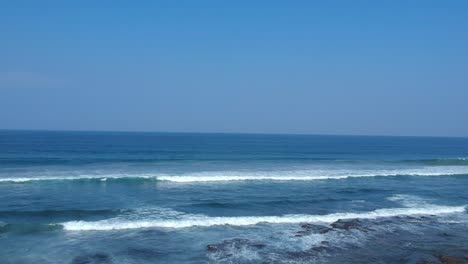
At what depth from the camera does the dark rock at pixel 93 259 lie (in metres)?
13.0

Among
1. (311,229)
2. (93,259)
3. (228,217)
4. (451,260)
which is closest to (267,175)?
(228,217)

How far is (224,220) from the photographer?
18.7 metres

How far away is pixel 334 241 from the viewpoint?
1562cm

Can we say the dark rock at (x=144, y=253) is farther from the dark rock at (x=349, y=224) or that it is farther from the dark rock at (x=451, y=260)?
the dark rock at (x=451, y=260)

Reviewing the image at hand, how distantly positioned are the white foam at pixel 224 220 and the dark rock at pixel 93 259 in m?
3.38

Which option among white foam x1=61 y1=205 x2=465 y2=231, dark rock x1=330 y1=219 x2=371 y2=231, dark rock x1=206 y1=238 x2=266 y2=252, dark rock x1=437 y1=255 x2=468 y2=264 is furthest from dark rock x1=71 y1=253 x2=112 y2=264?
dark rock x1=437 y1=255 x2=468 y2=264

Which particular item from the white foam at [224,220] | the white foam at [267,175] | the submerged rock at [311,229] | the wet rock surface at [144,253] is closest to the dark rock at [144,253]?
the wet rock surface at [144,253]

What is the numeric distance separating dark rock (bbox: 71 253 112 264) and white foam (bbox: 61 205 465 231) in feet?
11.1

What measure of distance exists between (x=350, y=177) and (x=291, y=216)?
14.8 metres

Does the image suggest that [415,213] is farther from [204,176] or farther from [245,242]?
[204,176]

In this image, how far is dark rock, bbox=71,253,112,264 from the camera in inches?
513

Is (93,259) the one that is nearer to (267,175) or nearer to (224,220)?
(224,220)

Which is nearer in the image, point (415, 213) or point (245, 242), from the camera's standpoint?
point (245, 242)

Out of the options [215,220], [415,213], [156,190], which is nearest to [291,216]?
[215,220]
